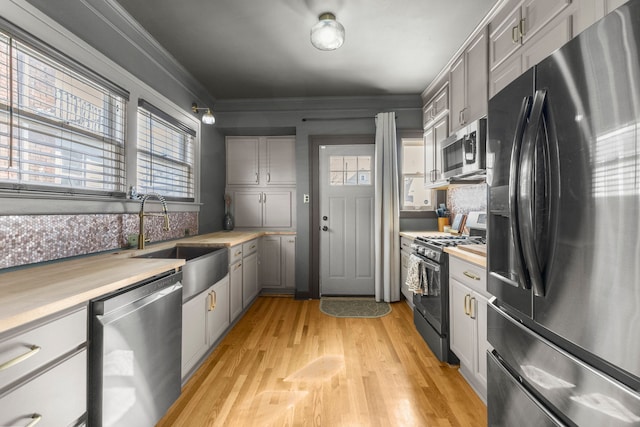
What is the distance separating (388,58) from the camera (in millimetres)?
2789

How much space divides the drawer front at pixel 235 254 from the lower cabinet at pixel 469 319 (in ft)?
6.27

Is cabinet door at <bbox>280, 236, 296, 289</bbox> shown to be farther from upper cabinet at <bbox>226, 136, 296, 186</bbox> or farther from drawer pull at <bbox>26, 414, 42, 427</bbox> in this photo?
drawer pull at <bbox>26, 414, 42, 427</bbox>

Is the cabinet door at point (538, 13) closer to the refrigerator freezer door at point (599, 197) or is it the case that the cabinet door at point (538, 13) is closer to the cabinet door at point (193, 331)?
the refrigerator freezer door at point (599, 197)

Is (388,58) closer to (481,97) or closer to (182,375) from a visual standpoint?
(481,97)

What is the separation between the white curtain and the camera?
11.9 feet

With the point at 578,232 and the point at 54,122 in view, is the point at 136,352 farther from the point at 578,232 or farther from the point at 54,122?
the point at 578,232

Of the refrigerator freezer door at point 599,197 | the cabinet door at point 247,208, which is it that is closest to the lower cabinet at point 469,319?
the refrigerator freezer door at point 599,197

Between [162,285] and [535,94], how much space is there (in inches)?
71.0

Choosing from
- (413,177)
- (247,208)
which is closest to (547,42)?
(413,177)

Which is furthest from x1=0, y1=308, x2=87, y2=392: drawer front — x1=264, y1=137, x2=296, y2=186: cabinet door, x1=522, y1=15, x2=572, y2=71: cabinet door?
x1=264, y1=137, x2=296, y2=186: cabinet door

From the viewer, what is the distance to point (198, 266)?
2002mm

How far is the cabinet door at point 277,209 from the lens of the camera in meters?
4.14

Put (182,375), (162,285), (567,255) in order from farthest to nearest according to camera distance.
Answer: (182,375), (162,285), (567,255)

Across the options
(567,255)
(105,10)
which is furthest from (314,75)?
(567,255)
